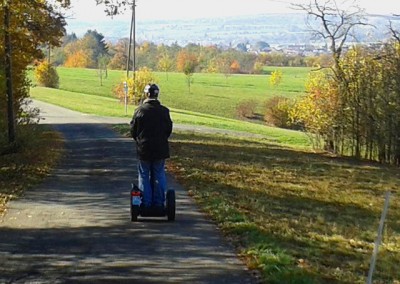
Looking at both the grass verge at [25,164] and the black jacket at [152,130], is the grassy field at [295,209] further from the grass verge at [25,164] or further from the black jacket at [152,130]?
the grass verge at [25,164]

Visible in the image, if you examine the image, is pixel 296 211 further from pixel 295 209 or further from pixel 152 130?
pixel 152 130

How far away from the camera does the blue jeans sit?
10.9 m

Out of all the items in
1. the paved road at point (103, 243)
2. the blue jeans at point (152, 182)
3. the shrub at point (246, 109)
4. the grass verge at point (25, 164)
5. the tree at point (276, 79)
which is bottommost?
the shrub at point (246, 109)

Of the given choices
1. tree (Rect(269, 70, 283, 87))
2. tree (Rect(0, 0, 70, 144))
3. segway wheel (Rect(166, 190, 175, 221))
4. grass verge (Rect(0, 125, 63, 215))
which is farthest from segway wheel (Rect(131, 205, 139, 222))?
tree (Rect(269, 70, 283, 87))

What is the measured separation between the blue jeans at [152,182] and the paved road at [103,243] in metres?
0.33

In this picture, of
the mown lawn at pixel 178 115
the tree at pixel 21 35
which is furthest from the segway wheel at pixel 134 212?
the mown lawn at pixel 178 115

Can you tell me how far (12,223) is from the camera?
11.0 meters

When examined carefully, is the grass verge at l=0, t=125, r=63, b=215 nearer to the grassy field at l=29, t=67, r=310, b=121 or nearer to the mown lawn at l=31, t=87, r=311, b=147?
the mown lawn at l=31, t=87, r=311, b=147

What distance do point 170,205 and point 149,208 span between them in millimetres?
300

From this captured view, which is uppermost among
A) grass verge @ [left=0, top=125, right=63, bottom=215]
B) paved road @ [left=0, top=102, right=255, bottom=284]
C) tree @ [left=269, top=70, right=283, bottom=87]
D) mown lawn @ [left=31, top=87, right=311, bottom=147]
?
paved road @ [left=0, top=102, right=255, bottom=284]

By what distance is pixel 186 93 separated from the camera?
10544 centimetres

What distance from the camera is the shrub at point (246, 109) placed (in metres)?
86.4

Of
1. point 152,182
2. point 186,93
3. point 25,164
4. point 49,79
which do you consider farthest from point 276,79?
point 152,182

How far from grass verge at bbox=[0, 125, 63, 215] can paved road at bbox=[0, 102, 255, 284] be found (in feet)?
1.43
